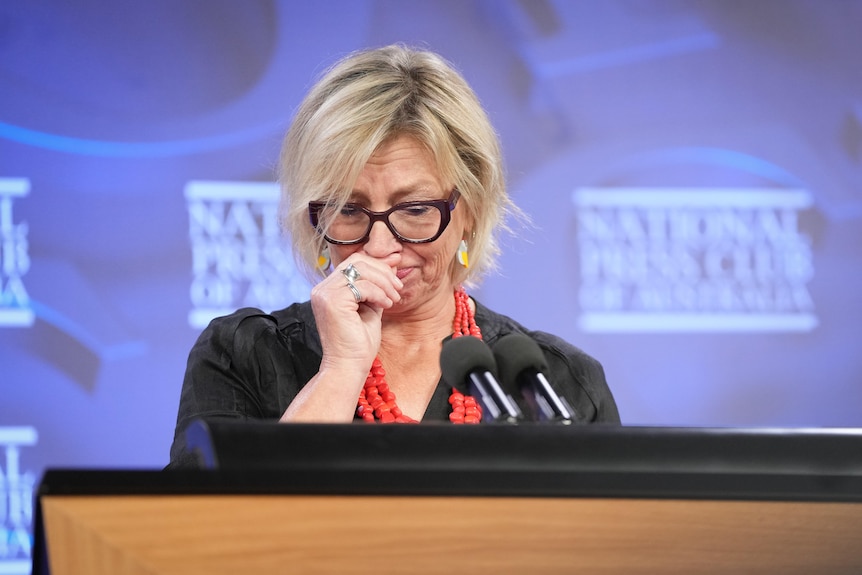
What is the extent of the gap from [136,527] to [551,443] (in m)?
0.38

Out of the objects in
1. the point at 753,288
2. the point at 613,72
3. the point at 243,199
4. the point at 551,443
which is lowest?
the point at 551,443

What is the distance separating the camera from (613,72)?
11.0 ft

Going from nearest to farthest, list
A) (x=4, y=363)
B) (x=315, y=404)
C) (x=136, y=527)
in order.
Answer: (x=136, y=527)
(x=315, y=404)
(x=4, y=363)

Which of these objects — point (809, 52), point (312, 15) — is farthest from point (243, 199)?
point (809, 52)

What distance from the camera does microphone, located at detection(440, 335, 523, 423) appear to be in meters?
1.21

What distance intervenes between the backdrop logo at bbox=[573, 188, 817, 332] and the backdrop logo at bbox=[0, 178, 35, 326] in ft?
5.72

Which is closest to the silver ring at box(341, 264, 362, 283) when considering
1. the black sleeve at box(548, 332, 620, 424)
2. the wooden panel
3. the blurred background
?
the black sleeve at box(548, 332, 620, 424)

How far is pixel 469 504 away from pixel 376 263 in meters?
1.00

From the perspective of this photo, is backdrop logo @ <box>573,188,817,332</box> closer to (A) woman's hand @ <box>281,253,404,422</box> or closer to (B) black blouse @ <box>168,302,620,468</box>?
(B) black blouse @ <box>168,302,620,468</box>

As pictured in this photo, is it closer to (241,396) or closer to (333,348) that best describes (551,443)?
(333,348)

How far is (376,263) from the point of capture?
6.03 feet

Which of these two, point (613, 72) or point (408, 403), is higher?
point (613, 72)

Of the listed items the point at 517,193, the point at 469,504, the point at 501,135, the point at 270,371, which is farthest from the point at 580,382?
the point at 501,135

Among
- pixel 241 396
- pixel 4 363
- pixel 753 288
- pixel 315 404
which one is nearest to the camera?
pixel 315 404
